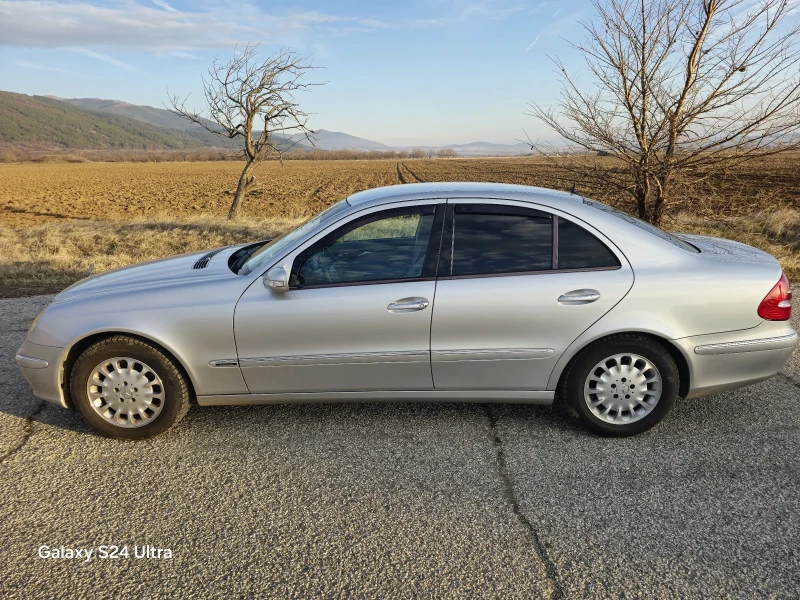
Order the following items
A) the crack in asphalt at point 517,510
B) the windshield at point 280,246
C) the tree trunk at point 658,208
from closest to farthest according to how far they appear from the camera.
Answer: the crack in asphalt at point 517,510
the windshield at point 280,246
the tree trunk at point 658,208

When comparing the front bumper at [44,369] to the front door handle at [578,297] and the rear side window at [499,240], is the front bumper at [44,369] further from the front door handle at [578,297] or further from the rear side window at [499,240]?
the front door handle at [578,297]

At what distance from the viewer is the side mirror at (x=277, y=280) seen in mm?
3295

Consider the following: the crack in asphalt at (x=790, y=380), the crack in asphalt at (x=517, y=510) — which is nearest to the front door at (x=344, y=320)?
the crack in asphalt at (x=517, y=510)

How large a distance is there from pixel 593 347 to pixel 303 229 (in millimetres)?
2004

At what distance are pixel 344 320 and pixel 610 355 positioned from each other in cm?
159

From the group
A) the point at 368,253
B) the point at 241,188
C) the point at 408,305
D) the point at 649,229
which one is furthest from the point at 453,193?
A: the point at 241,188

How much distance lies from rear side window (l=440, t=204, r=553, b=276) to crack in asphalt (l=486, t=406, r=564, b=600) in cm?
103

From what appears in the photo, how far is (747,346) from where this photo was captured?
3.39m

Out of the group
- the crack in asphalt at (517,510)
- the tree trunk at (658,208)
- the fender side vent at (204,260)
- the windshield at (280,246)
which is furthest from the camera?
the tree trunk at (658,208)

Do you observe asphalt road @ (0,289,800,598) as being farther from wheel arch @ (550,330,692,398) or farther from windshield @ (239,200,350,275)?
windshield @ (239,200,350,275)

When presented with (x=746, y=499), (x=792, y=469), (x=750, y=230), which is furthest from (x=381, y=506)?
(x=750, y=230)

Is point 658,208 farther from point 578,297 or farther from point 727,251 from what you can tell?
point 578,297

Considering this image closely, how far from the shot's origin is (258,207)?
25.2 m

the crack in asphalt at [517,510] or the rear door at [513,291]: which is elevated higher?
the rear door at [513,291]
